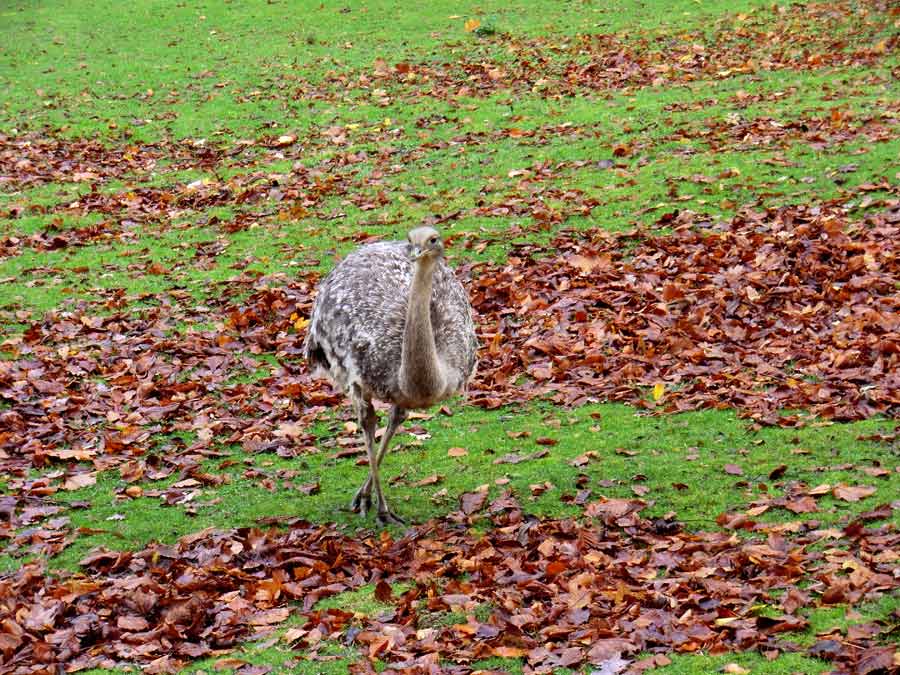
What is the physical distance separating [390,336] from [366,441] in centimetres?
90

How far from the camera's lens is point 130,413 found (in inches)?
447

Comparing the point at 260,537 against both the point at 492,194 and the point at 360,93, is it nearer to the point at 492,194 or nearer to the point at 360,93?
the point at 492,194

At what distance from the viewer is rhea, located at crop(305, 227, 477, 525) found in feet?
26.2

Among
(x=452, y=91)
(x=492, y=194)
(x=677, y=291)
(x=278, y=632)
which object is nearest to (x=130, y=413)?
(x=278, y=632)

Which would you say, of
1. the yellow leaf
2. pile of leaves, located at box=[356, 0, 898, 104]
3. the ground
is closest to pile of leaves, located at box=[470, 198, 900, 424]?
the ground

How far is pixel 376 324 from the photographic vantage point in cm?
872

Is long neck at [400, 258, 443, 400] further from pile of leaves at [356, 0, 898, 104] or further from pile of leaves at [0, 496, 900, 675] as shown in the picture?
pile of leaves at [356, 0, 898, 104]

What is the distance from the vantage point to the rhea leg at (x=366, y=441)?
29.1ft

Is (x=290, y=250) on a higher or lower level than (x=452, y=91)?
lower

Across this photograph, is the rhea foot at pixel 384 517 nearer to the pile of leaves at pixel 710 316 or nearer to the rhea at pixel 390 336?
the rhea at pixel 390 336

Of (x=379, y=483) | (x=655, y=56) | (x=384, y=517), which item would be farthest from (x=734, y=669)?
(x=655, y=56)

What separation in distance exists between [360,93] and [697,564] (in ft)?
56.7

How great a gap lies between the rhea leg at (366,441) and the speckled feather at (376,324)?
109 mm

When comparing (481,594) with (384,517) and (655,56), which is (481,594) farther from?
(655,56)
